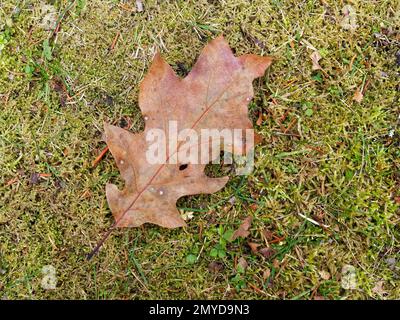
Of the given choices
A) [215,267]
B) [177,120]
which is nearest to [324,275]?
[215,267]

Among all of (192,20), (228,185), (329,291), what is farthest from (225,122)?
(329,291)

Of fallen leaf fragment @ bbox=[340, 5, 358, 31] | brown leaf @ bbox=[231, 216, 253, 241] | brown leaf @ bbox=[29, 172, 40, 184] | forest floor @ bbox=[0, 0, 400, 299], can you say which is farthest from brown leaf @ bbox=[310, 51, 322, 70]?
brown leaf @ bbox=[29, 172, 40, 184]

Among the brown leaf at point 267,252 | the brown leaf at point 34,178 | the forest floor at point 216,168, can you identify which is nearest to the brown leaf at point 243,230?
the forest floor at point 216,168

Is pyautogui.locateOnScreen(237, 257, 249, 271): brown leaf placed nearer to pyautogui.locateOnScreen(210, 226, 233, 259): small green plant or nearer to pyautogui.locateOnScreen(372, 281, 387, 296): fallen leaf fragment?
pyautogui.locateOnScreen(210, 226, 233, 259): small green plant

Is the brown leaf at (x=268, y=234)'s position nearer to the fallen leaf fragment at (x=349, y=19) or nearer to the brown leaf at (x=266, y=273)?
the brown leaf at (x=266, y=273)
